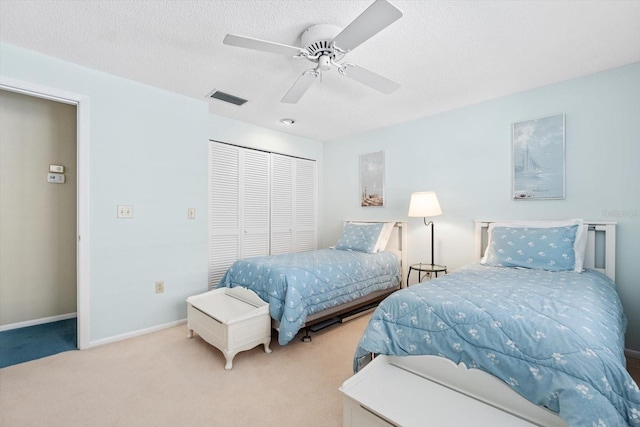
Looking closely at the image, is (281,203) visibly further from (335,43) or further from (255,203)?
(335,43)

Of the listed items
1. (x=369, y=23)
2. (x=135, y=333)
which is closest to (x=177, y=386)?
(x=135, y=333)

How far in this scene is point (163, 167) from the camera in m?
2.95

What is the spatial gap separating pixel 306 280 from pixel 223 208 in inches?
67.4

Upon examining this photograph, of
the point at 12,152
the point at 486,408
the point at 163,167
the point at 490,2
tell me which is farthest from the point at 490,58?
the point at 12,152

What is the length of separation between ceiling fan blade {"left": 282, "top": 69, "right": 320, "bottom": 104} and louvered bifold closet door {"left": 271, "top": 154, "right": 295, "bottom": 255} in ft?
6.25

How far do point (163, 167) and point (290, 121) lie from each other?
1638mm

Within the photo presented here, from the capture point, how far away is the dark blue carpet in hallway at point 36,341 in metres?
2.34

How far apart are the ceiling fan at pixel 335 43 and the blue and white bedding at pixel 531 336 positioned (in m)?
1.52

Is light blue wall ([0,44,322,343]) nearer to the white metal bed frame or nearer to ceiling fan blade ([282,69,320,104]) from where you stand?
ceiling fan blade ([282,69,320,104])

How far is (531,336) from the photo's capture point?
1.27 meters

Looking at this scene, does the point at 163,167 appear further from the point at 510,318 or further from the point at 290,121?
the point at 510,318

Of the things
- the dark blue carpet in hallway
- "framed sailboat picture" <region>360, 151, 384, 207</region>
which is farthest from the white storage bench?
"framed sailboat picture" <region>360, 151, 384, 207</region>

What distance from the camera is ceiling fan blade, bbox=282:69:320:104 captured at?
205 centimetres

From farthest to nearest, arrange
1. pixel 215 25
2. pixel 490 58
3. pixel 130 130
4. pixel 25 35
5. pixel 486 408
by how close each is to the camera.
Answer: pixel 130 130 < pixel 490 58 < pixel 25 35 < pixel 215 25 < pixel 486 408
